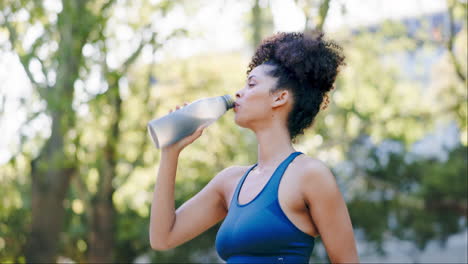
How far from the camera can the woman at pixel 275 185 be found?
6.48ft

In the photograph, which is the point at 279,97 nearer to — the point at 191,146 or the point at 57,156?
the point at 57,156

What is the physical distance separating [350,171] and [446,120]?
1936mm

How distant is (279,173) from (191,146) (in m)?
10.2

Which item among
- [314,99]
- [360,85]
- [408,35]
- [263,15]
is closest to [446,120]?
[408,35]

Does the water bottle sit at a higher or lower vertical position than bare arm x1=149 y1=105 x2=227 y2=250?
higher

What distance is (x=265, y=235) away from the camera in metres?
1.97

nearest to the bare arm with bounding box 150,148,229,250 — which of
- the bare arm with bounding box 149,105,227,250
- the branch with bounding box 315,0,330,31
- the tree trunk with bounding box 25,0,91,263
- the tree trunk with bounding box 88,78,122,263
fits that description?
the bare arm with bounding box 149,105,227,250

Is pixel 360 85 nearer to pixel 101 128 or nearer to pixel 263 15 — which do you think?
pixel 263 15

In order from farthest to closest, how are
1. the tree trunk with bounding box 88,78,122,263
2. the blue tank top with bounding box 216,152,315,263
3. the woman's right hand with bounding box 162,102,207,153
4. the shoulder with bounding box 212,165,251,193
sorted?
1. the tree trunk with bounding box 88,78,122,263
2. the shoulder with bounding box 212,165,251,193
3. the woman's right hand with bounding box 162,102,207,153
4. the blue tank top with bounding box 216,152,315,263

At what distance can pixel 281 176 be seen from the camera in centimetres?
206

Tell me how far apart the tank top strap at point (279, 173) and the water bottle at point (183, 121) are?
0.27 meters

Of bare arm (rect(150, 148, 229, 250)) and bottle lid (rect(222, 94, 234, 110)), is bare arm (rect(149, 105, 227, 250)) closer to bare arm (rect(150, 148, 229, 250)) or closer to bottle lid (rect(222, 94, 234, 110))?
bare arm (rect(150, 148, 229, 250))

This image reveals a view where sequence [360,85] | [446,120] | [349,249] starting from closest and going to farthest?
[349,249]
[446,120]
[360,85]

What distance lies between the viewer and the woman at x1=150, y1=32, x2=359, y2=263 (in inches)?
77.8
